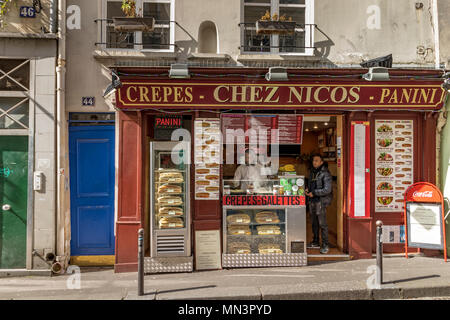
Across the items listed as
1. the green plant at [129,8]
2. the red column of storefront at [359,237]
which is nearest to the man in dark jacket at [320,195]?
the red column of storefront at [359,237]

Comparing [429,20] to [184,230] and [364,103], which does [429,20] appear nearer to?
[364,103]

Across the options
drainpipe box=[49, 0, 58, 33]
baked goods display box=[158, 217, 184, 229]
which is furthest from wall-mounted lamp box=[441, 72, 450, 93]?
drainpipe box=[49, 0, 58, 33]

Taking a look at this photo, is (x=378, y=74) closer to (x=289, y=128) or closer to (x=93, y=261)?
(x=289, y=128)

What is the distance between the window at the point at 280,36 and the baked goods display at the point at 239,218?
11.7ft

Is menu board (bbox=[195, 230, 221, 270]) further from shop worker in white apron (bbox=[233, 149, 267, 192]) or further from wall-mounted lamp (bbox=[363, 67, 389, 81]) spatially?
wall-mounted lamp (bbox=[363, 67, 389, 81])

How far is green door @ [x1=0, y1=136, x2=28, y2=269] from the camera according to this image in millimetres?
6910

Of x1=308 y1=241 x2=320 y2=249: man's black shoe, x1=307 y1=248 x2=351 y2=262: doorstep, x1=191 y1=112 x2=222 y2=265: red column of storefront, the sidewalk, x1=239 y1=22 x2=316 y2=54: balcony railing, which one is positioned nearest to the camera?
the sidewalk

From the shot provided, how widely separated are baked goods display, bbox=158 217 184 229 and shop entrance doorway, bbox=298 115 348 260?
2.84 metres

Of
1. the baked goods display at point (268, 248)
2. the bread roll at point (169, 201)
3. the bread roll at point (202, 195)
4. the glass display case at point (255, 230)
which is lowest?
the baked goods display at point (268, 248)

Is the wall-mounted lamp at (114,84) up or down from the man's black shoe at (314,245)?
up

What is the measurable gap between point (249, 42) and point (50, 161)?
484 centimetres

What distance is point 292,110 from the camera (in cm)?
761

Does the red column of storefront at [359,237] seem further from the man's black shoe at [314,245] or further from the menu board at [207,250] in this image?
the menu board at [207,250]

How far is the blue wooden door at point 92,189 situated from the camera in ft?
23.9
